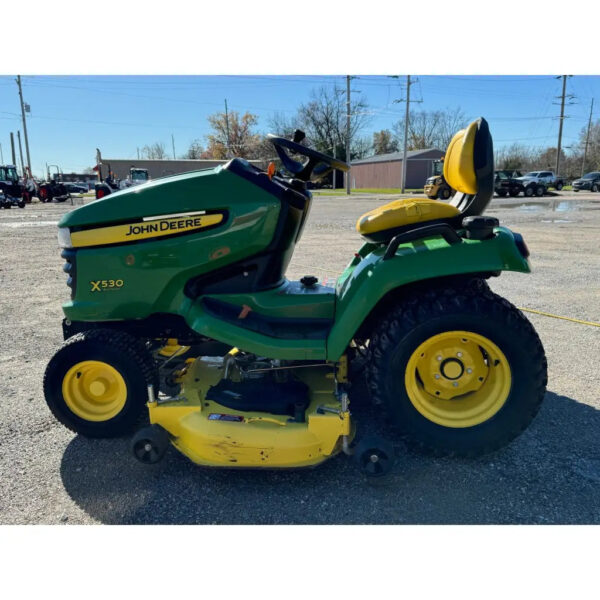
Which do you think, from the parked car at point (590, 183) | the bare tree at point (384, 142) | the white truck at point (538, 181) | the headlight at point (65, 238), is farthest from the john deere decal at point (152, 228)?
the bare tree at point (384, 142)

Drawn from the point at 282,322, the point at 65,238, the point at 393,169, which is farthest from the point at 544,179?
the point at 65,238

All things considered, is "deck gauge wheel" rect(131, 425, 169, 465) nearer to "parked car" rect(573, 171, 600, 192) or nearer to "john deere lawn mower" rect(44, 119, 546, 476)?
"john deere lawn mower" rect(44, 119, 546, 476)

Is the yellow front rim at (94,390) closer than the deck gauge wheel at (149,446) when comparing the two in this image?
No

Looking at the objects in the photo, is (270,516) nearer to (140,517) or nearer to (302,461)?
(302,461)

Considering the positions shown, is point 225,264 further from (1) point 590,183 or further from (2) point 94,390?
(1) point 590,183

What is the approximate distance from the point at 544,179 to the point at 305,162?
1222 inches

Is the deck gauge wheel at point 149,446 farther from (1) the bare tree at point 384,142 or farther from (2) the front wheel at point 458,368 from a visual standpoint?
(1) the bare tree at point 384,142

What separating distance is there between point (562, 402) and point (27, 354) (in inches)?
155

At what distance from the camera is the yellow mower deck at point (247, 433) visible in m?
2.12

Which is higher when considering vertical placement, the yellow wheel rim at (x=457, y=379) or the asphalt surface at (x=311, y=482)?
the yellow wheel rim at (x=457, y=379)

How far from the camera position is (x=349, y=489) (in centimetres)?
215

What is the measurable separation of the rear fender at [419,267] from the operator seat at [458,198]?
178 millimetres

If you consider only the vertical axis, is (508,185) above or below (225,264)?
above

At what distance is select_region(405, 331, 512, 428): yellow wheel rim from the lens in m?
2.27
